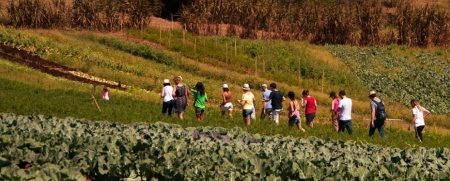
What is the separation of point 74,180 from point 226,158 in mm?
3748

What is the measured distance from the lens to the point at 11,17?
2904 inches

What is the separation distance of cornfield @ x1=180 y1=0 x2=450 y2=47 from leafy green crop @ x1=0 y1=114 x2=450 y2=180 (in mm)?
62991

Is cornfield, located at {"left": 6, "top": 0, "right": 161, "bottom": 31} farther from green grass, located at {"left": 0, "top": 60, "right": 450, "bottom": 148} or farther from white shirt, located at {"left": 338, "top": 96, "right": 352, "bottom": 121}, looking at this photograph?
white shirt, located at {"left": 338, "top": 96, "right": 352, "bottom": 121}

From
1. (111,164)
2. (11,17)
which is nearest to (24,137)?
(111,164)

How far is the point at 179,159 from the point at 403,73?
63.1 m

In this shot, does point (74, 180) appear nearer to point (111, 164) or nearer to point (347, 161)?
point (111, 164)

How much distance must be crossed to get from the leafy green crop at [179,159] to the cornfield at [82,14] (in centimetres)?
5540

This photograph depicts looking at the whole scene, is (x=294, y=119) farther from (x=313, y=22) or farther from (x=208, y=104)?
(x=313, y=22)

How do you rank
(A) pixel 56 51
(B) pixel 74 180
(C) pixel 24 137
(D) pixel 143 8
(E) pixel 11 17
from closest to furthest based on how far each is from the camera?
(B) pixel 74 180 < (C) pixel 24 137 < (A) pixel 56 51 < (E) pixel 11 17 < (D) pixel 143 8

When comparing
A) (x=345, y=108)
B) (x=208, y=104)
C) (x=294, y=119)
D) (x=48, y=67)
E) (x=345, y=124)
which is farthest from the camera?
(x=48, y=67)

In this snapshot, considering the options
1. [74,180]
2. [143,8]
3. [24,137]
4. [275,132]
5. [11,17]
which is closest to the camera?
[74,180]

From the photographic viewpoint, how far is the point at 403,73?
7581 cm

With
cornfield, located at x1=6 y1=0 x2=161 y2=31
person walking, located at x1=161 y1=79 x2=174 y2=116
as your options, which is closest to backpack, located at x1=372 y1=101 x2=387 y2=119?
person walking, located at x1=161 y1=79 x2=174 y2=116

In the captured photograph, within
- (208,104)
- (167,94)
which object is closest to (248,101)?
(167,94)
